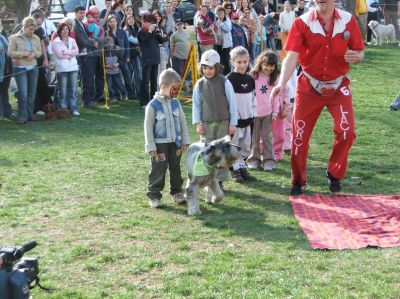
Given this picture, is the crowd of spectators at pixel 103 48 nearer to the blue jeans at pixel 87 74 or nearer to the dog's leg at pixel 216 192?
the blue jeans at pixel 87 74

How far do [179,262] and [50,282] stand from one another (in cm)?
108

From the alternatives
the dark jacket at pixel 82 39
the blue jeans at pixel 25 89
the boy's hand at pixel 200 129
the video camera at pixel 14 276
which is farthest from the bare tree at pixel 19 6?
the video camera at pixel 14 276

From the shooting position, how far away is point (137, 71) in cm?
1625

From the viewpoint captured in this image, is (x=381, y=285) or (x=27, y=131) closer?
(x=381, y=285)

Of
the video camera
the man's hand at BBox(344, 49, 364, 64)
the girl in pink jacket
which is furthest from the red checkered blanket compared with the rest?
the video camera

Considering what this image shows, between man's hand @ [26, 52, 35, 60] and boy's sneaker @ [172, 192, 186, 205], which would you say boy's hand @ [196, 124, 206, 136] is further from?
man's hand @ [26, 52, 35, 60]

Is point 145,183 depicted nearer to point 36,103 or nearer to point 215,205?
point 215,205

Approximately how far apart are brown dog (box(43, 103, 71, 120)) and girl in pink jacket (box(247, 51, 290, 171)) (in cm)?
590

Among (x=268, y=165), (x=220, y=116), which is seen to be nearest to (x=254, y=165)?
(x=268, y=165)

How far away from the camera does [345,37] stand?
7.57 metres

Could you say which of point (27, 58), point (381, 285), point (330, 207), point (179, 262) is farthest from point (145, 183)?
point (27, 58)

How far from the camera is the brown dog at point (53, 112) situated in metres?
14.2

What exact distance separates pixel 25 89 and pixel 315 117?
7413 millimetres

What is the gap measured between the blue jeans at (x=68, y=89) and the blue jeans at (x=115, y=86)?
1351mm
